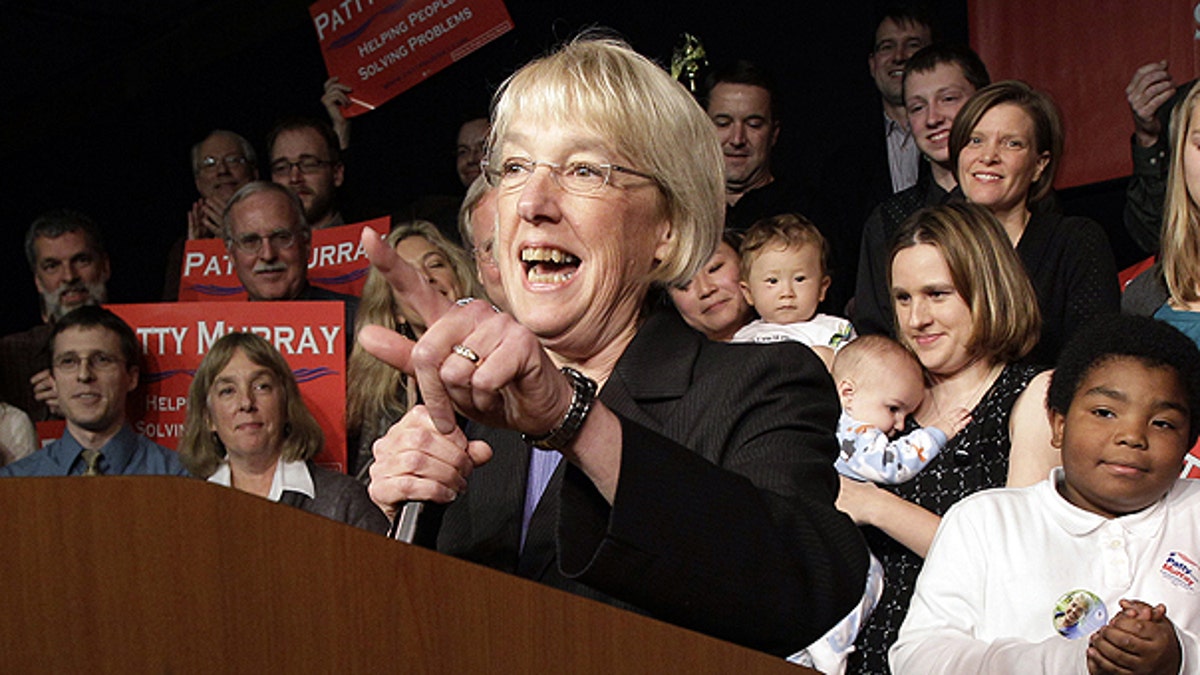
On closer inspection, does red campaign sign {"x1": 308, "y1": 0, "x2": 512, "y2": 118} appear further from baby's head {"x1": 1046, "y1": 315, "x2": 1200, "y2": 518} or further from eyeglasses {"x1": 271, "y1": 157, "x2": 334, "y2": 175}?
baby's head {"x1": 1046, "y1": 315, "x2": 1200, "y2": 518}

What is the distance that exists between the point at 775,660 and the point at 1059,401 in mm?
1529

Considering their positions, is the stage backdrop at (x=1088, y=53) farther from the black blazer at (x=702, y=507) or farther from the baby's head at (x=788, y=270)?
the black blazer at (x=702, y=507)

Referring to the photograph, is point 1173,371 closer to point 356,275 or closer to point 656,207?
point 656,207

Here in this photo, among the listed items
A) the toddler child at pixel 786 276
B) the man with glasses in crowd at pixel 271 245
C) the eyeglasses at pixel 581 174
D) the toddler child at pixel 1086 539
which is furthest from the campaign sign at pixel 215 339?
the eyeglasses at pixel 581 174

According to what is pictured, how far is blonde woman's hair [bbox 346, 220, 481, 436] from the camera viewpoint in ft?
11.9

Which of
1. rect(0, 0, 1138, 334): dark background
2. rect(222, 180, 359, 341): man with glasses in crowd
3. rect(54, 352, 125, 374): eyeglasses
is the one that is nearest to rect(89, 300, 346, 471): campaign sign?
rect(54, 352, 125, 374): eyeglasses

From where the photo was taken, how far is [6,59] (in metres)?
6.54

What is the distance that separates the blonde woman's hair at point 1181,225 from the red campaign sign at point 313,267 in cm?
238

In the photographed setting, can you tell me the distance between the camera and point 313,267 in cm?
434

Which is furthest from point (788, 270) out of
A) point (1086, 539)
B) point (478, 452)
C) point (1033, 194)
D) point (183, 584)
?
point (183, 584)

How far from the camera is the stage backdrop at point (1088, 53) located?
3875mm

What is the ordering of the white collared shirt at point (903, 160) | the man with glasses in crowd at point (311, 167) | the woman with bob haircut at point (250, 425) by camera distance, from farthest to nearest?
the man with glasses in crowd at point (311, 167), the white collared shirt at point (903, 160), the woman with bob haircut at point (250, 425)

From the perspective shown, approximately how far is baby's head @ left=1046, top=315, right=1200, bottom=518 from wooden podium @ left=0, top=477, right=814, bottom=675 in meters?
1.55

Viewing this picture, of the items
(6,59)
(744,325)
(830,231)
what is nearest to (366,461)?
(744,325)
